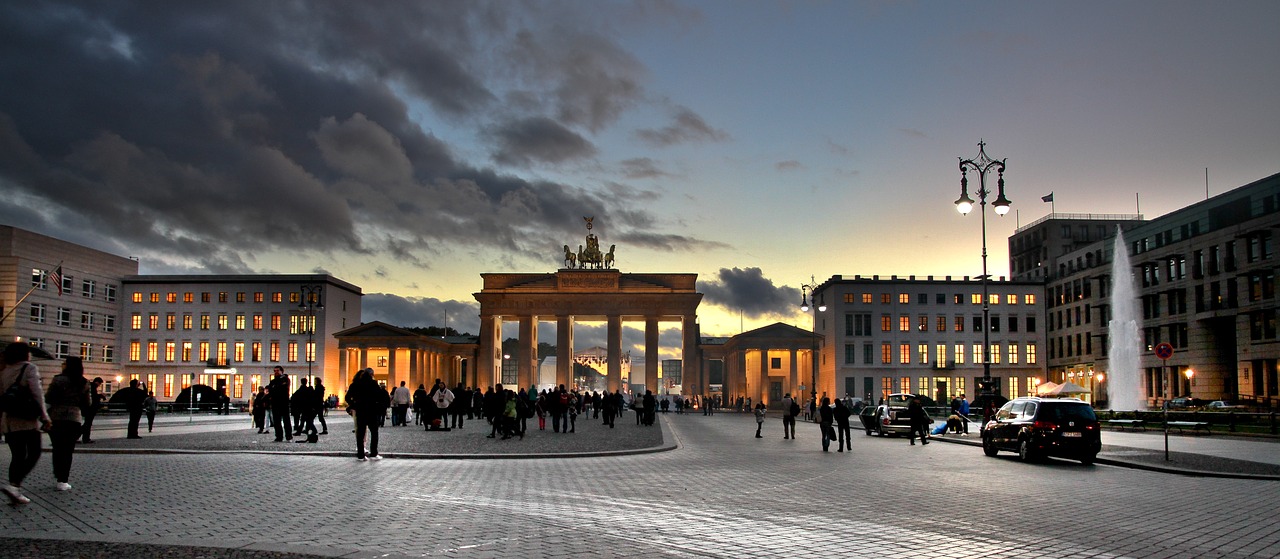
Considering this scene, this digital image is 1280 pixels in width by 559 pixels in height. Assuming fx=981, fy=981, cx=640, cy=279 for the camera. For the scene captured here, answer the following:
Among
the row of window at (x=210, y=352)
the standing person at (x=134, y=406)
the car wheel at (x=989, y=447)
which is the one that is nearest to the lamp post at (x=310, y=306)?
the row of window at (x=210, y=352)

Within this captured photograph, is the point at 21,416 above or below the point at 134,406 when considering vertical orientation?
above

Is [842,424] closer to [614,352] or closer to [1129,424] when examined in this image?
[1129,424]

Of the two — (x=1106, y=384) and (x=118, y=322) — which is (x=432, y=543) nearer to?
(x=1106, y=384)

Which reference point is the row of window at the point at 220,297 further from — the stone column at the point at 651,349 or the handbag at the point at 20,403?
the handbag at the point at 20,403

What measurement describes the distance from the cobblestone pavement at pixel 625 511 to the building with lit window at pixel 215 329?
88.4 metres

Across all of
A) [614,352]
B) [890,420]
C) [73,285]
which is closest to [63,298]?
[73,285]

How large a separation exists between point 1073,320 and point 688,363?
1574 inches

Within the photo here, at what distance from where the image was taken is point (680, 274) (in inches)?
4299

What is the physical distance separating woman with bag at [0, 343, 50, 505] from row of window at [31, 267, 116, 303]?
8300cm

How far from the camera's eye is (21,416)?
12.1 meters

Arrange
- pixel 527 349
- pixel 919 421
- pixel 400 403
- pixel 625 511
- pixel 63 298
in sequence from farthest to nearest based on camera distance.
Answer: pixel 527 349, pixel 63 298, pixel 400 403, pixel 919 421, pixel 625 511

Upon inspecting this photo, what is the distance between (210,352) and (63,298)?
54.2ft

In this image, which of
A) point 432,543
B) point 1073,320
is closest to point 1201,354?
point 1073,320

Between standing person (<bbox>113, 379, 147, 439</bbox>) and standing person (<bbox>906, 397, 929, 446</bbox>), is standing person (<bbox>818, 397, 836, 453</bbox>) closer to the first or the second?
standing person (<bbox>906, 397, 929, 446</bbox>)
